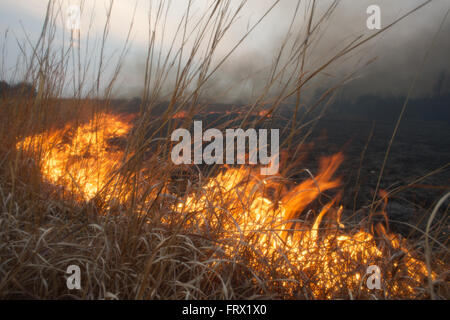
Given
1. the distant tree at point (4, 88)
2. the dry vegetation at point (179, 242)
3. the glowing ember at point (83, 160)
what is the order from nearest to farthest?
the dry vegetation at point (179, 242) < the glowing ember at point (83, 160) < the distant tree at point (4, 88)

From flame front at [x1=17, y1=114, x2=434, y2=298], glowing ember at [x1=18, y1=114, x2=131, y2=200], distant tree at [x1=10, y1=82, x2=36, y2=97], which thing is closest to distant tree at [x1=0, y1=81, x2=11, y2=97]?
distant tree at [x1=10, y1=82, x2=36, y2=97]

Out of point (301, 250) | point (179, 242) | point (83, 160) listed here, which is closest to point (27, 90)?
point (83, 160)

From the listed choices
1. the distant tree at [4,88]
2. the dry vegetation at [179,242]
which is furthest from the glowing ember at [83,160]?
the distant tree at [4,88]

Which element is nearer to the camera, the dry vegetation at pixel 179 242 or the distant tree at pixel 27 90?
the dry vegetation at pixel 179 242

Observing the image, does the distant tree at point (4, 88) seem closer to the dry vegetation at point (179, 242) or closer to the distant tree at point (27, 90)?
the distant tree at point (27, 90)

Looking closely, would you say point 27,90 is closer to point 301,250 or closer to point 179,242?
point 179,242

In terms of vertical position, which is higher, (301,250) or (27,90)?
(27,90)

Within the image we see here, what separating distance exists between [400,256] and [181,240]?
812 millimetres

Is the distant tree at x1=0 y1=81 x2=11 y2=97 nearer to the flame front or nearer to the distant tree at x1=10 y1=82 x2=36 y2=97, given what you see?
the distant tree at x1=10 y1=82 x2=36 y2=97
